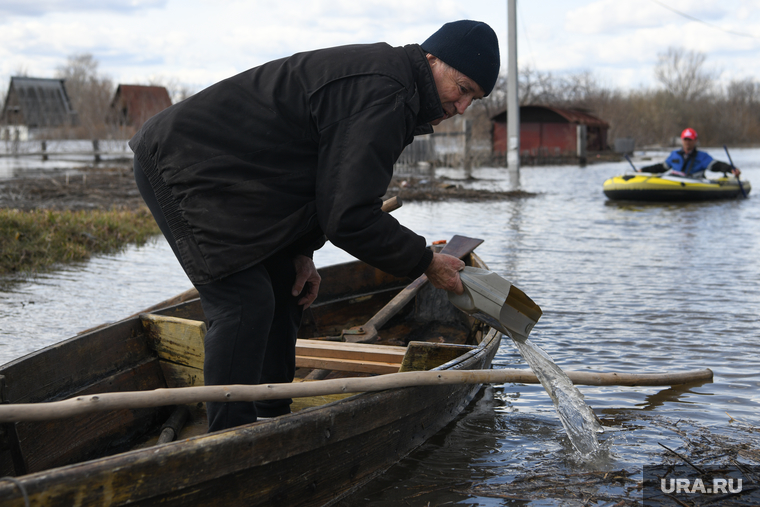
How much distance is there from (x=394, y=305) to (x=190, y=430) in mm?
1997

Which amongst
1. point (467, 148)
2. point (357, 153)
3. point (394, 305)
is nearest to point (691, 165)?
point (467, 148)

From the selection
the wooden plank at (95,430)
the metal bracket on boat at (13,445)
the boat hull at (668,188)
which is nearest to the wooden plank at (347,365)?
the wooden plank at (95,430)

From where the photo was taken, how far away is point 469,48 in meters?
2.50

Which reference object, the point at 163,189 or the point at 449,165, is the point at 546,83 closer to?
the point at 449,165

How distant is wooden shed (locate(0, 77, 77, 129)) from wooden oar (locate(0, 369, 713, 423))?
40.9 meters

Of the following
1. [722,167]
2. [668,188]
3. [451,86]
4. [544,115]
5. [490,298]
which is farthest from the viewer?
[544,115]

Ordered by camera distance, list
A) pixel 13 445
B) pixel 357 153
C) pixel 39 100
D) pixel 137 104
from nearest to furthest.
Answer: pixel 357 153 < pixel 13 445 < pixel 137 104 < pixel 39 100

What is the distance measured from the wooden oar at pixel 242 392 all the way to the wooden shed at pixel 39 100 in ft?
134

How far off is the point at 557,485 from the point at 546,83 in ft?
177

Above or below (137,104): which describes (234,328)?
below

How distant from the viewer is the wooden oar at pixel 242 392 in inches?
78.7

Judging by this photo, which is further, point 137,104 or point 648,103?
point 648,103

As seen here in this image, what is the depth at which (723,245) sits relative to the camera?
9938mm

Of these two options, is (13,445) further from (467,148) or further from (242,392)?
(467,148)
